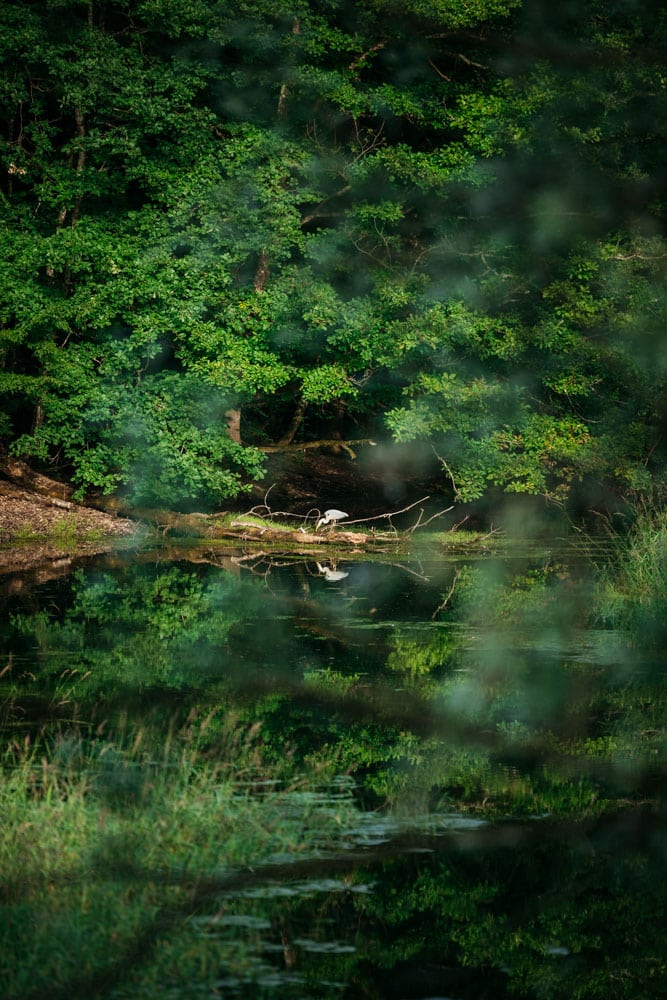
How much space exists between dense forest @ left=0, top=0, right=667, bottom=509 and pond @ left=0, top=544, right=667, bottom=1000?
1102 centimetres

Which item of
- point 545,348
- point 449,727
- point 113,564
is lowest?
point 113,564

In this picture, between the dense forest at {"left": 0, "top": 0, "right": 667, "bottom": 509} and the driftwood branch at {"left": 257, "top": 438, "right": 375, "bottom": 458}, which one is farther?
the driftwood branch at {"left": 257, "top": 438, "right": 375, "bottom": 458}

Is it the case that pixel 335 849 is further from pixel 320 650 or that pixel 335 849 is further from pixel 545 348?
pixel 545 348

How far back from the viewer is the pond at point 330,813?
5203 millimetres

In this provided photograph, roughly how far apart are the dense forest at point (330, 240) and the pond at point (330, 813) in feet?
36.2

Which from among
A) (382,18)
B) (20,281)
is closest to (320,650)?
(20,281)

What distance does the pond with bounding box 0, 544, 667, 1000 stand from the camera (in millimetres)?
5203

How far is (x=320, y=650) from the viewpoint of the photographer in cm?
1277

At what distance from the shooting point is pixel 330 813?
698 centimetres

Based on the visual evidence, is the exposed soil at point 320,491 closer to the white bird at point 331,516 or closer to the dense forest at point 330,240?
the white bird at point 331,516

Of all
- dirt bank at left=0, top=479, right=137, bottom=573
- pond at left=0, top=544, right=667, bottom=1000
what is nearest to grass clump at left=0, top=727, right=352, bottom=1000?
pond at left=0, top=544, right=667, bottom=1000

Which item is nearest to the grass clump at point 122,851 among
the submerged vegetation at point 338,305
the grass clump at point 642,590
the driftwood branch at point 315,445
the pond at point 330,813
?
the pond at point 330,813

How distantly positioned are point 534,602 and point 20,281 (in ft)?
39.2

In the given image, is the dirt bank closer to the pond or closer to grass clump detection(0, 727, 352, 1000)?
the pond
